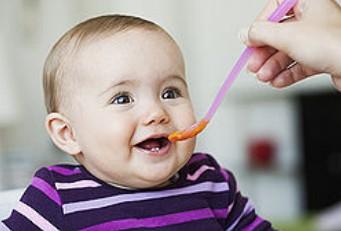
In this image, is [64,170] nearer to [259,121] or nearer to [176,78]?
[176,78]

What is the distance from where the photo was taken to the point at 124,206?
0.77 metres

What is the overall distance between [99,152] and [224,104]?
2598 millimetres

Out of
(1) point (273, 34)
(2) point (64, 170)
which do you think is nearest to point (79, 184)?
(2) point (64, 170)

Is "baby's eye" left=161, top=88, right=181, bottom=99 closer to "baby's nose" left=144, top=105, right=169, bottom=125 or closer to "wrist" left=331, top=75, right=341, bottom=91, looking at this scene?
"baby's nose" left=144, top=105, right=169, bottom=125

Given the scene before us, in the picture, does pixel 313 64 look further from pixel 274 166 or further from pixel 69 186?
pixel 274 166

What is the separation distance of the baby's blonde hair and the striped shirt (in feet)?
0.29

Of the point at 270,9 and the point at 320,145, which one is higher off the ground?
the point at 270,9

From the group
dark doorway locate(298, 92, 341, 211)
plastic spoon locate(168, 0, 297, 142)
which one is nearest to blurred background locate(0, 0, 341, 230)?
dark doorway locate(298, 92, 341, 211)

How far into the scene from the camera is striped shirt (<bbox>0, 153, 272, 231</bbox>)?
74 cm

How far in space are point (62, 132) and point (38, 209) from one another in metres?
0.10

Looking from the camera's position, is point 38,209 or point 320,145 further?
point 320,145

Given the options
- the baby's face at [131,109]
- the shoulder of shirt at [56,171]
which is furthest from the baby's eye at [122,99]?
the shoulder of shirt at [56,171]

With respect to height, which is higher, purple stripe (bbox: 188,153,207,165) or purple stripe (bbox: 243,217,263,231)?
purple stripe (bbox: 188,153,207,165)

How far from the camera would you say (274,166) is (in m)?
3.34
